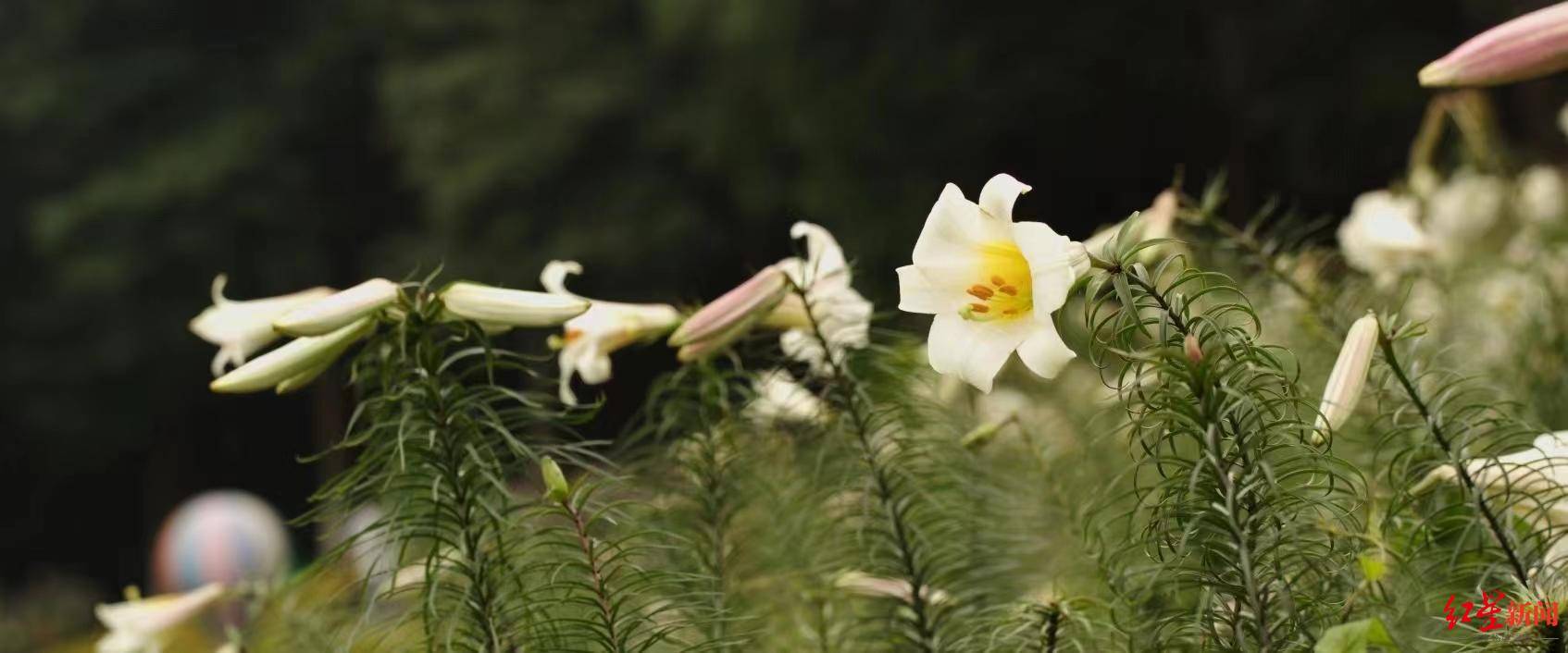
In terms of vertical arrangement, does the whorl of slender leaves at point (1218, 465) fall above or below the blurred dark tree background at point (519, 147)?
below

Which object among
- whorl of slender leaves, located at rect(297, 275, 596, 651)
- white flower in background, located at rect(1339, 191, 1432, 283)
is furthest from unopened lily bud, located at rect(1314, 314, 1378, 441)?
white flower in background, located at rect(1339, 191, 1432, 283)

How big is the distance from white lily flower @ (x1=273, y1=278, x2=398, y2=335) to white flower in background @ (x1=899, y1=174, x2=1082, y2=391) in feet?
1.06

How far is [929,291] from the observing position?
905 millimetres

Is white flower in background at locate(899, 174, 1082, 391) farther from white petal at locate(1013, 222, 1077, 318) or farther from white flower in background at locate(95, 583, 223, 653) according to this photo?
white flower in background at locate(95, 583, 223, 653)

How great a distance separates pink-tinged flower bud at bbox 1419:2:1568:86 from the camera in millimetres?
969

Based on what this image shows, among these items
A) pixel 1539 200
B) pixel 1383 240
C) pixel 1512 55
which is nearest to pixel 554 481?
pixel 1512 55

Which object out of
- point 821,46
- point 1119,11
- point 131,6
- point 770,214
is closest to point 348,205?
point 131,6

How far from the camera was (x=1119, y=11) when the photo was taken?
7.88m

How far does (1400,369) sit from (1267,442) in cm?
14

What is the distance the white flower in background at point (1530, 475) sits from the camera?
925 mm

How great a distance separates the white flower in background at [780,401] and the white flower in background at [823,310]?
0.07 m

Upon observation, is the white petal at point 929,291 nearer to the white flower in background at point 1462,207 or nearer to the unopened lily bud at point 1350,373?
the unopened lily bud at point 1350,373

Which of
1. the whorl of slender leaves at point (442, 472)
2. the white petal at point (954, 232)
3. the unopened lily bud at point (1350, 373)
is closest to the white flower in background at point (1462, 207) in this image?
the unopened lily bud at point (1350, 373)

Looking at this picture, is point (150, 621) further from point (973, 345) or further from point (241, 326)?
point (973, 345)
